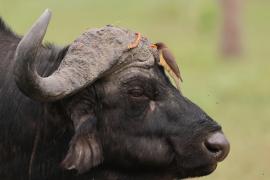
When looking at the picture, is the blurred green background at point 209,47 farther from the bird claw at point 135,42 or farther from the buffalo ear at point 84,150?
the buffalo ear at point 84,150

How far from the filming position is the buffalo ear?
689cm

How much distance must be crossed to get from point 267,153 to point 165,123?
228 inches

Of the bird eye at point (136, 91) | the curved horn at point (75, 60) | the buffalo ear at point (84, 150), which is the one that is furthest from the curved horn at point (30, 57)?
the bird eye at point (136, 91)

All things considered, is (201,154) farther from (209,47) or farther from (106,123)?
(209,47)

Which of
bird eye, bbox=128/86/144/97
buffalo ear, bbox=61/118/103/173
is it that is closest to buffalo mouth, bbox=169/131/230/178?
bird eye, bbox=128/86/144/97

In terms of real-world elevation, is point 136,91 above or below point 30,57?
below

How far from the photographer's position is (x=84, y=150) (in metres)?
6.94

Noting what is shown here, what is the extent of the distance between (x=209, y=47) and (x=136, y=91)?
69.6 ft

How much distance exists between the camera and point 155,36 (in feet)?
93.8

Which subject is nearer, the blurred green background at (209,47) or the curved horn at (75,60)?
the curved horn at (75,60)

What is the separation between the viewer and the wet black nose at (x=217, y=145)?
6.90 metres

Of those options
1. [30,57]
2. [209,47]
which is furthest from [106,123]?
[209,47]

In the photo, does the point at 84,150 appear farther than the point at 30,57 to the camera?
Yes

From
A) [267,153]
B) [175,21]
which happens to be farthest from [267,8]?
[267,153]
